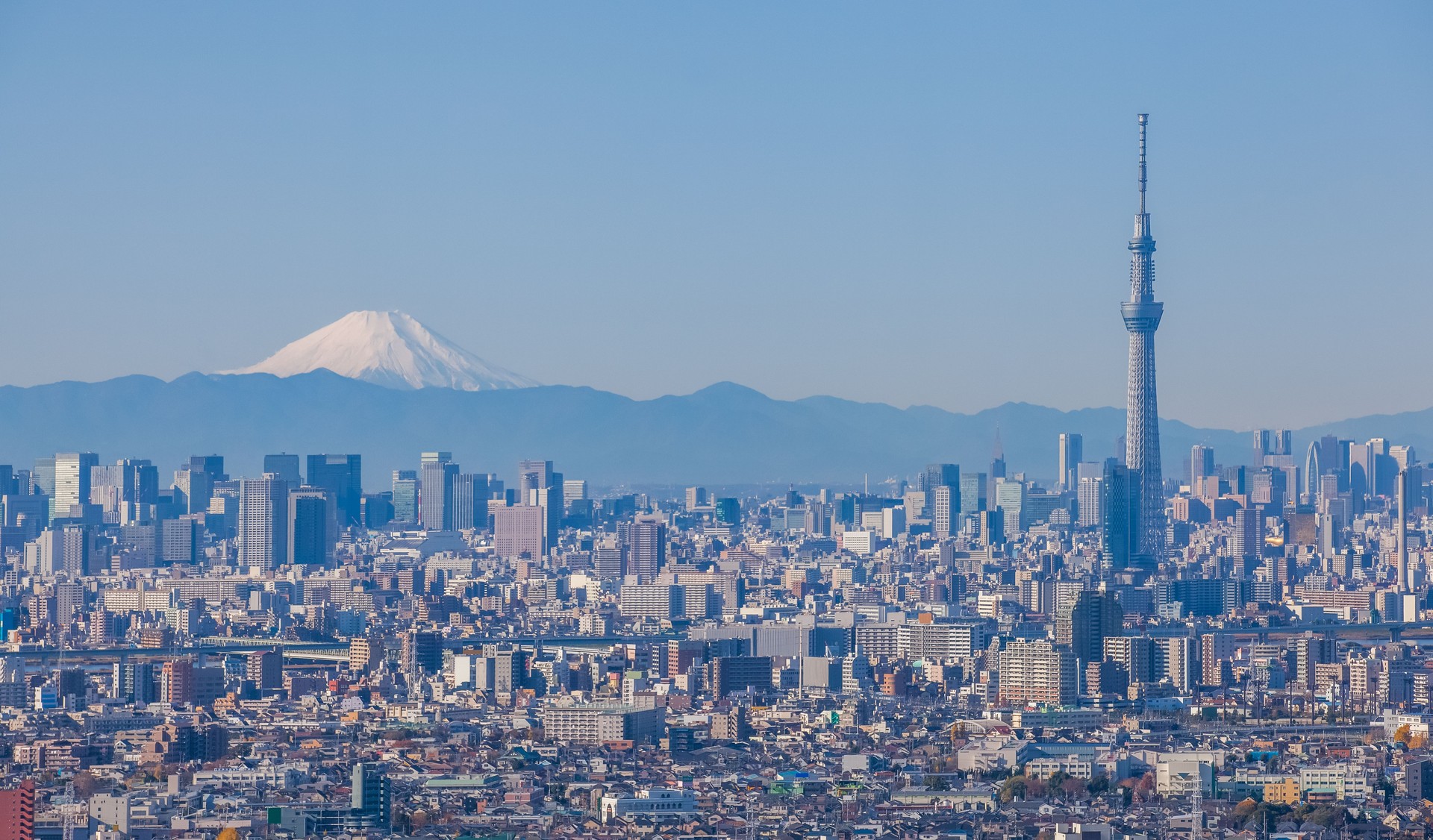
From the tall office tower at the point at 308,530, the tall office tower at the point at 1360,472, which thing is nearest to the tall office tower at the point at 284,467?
the tall office tower at the point at 308,530

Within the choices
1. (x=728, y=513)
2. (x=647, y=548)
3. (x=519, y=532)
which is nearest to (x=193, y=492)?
(x=519, y=532)

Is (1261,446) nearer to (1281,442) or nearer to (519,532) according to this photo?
(1281,442)

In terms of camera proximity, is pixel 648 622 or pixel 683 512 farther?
pixel 683 512

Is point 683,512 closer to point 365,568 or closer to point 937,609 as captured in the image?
point 365,568

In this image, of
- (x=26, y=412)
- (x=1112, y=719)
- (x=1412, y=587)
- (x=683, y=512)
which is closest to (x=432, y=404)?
(x=26, y=412)

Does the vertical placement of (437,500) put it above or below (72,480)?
below

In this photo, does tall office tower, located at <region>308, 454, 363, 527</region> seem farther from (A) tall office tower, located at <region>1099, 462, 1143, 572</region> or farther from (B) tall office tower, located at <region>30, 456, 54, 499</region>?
(A) tall office tower, located at <region>1099, 462, 1143, 572</region>

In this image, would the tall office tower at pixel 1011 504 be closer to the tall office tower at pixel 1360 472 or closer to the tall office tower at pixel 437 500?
the tall office tower at pixel 1360 472

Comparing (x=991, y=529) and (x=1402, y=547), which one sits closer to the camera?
(x=1402, y=547)
